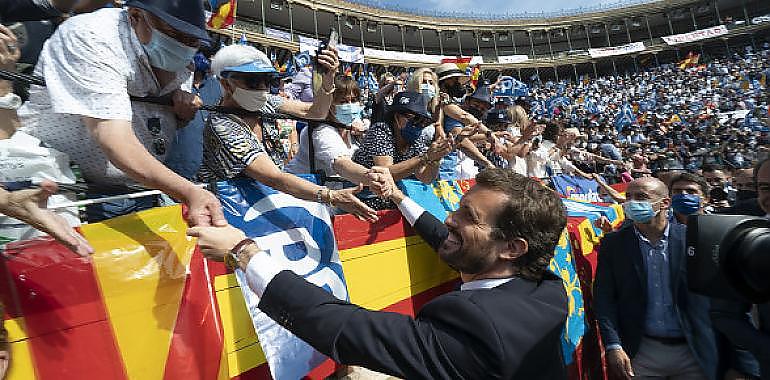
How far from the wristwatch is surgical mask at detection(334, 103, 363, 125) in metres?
1.98

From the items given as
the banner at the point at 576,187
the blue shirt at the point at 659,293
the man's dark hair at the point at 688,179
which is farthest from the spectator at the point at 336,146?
the banner at the point at 576,187

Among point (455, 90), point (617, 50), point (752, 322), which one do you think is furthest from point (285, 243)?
point (617, 50)

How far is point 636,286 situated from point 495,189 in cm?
196

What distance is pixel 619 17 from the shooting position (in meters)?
45.6

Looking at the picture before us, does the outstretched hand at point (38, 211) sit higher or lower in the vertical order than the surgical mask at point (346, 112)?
lower

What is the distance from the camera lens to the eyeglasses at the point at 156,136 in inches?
75.9

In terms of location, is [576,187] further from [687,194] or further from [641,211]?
[641,211]

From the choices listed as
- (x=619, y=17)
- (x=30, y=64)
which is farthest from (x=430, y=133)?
(x=619, y=17)

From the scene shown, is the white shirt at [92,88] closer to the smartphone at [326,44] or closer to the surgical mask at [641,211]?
the smartphone at [326,44]

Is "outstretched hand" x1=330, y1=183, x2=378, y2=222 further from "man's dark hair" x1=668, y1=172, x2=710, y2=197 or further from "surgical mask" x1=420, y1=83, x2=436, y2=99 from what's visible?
"man's dark hair" x1=668, y1=172, x2=710, y2=197

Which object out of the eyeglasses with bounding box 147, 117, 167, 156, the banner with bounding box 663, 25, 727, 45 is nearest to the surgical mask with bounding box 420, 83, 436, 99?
the eyeglasses with bounding box 147, 117, 167, 156

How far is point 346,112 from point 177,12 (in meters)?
1.85

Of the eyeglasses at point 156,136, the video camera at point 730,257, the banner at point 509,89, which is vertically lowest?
the video camera at point 730,257

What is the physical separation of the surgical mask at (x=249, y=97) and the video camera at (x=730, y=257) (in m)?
1.95
